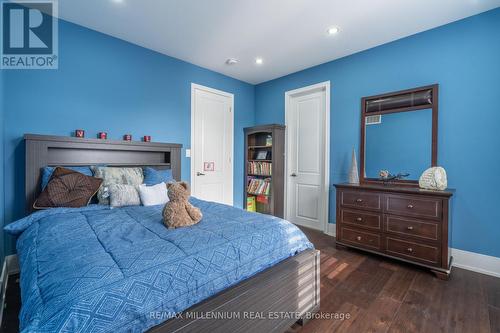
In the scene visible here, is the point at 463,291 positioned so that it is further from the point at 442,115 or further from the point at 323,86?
the point at 323,86

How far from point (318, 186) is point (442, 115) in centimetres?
178

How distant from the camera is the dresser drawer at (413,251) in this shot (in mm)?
2211

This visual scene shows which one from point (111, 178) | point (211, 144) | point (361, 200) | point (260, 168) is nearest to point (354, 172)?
point (361, 200)

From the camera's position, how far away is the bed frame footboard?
1.01 metres

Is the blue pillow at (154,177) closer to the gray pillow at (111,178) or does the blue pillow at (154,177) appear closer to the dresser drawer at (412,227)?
the gray pillow at (111,178)

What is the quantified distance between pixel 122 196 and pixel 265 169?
242 centimetres

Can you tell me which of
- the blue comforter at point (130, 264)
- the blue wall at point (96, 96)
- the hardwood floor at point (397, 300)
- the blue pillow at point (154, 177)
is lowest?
the hardwood floor at point (397, 300)

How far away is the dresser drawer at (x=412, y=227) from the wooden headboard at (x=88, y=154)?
268 centimetres

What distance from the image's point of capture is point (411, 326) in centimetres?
155

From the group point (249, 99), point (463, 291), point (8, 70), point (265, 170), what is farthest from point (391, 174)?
point (8, 70)

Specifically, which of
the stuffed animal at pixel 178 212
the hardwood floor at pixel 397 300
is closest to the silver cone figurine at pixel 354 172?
the hardwood floor at pixel 397 300

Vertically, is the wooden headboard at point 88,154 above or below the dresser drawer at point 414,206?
above

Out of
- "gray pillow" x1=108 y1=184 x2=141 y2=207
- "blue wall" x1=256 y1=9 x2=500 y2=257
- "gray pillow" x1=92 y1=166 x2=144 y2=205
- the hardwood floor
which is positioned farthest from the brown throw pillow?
"blue wall" x1=256 y1=9 x2=500 y2=257

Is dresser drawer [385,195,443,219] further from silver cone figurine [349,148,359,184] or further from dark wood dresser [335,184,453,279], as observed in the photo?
silver cone figurine [349,148,359,184]
